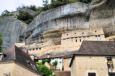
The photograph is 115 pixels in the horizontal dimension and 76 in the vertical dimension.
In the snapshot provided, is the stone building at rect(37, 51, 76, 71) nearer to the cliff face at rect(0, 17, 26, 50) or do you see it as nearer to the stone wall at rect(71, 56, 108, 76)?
the stone wall at rect(71, 56, 108, 76)

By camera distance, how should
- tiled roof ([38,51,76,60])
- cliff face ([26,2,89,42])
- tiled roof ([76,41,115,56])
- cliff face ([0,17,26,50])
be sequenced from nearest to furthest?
tiled roof ([76,41,115,56])
tiled roof ([38,51,76,60])
cliff face ([26,2,89,42])
cliff face ([0,17,26,50])

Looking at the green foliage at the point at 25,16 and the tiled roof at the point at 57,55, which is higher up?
the green foliage at the point at 25,16

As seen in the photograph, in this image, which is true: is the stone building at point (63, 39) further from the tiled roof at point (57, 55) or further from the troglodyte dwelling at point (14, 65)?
the troglodyte dwelling at point (14, 65)

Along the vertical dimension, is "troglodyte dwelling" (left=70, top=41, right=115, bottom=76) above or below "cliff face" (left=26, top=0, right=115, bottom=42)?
below

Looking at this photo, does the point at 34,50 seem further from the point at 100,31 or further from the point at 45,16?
the point at 100,31

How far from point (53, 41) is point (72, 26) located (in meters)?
4.57

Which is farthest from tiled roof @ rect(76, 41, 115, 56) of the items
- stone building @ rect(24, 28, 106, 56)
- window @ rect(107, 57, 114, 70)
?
stone building @ rect(24, 28, 106, 56)

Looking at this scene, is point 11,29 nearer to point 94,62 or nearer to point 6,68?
point 6,68

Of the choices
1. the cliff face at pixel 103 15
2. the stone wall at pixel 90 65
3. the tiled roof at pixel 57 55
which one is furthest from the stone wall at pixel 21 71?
the cliff face at pixel 103 15

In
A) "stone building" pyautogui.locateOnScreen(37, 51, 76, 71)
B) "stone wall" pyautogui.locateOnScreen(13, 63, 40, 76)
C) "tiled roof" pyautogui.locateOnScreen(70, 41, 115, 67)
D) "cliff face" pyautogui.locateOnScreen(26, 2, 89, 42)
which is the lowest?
"stone building" pyautogui.locateOnScreen(37, 51, 76, 71)

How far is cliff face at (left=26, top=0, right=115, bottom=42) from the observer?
124ft

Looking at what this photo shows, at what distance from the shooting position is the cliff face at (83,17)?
37.9 metres

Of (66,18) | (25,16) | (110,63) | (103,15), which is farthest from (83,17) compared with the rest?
(25,16)

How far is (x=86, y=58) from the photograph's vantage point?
20516mm
